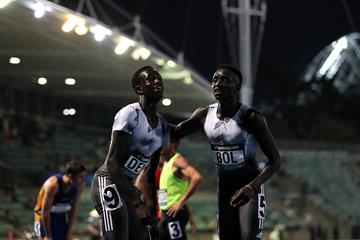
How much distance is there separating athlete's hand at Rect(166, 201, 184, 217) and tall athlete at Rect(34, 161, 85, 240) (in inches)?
57.5

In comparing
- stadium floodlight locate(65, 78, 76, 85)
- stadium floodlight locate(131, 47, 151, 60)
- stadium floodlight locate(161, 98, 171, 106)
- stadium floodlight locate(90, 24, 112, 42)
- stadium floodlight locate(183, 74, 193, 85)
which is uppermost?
stadium floodlight locate(65, 78, 76, 85)

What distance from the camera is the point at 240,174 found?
833cm

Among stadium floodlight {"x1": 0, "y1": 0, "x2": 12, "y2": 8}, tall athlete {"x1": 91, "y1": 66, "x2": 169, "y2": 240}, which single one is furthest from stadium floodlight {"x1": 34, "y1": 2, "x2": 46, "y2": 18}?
tall athlete {"x1": 91, "y1": 66, "x2": 169, "y2": 240}

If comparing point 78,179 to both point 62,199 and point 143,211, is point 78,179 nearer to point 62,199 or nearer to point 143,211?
point 62,199

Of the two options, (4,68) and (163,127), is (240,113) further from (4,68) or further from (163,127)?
(4,68)

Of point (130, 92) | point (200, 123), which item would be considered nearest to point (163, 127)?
point (200, 123)

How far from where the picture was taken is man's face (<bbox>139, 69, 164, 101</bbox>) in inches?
316

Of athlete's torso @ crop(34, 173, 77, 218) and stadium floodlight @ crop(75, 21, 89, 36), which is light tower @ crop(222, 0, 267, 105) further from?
athlete's torso @ crop(34, 173, 77, 218)

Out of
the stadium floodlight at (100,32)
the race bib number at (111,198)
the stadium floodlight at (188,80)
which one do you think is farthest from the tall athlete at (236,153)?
the stadium floodlight at (188,80)

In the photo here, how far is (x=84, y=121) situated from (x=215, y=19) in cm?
2741

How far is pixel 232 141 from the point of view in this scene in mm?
8234

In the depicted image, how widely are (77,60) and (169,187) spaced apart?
1277 centimetres

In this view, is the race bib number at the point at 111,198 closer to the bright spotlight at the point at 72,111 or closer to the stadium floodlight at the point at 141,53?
the stadium floodlight at the point at 141,53

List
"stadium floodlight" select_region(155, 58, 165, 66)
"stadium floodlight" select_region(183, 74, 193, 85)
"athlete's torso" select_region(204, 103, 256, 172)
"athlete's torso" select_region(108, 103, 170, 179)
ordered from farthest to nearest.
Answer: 1. "stadium floodlight" select_region(183, 74, 193, 85)
2. "stadium floodlight" select_region(155, 58, 165, 66)
3. "athlete's torso" select_region(204, 103, 256, 172)
4. "athlete's torso" select_region(108, 103, 170, 179)
